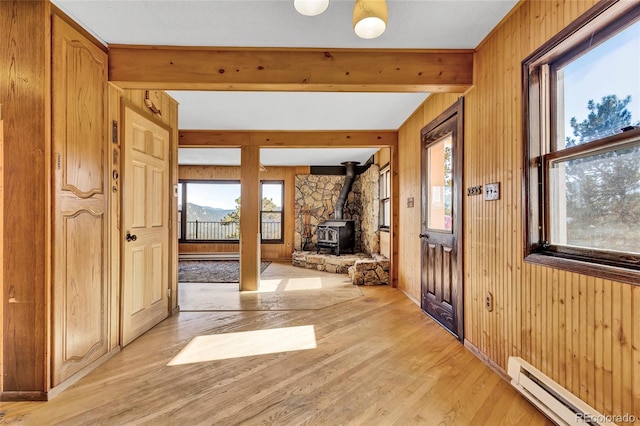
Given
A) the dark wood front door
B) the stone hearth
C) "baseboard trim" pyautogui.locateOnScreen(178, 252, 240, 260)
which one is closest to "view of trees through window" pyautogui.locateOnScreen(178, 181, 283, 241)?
"baseboard trim" pyautogui.locateOnScreen(178, 252, 240, 260)

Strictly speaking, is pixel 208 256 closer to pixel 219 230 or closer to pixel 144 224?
pixel 219 230

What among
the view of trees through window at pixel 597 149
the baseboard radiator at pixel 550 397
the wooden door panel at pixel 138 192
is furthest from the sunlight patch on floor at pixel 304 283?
the view of trees through window at pixel 597 149

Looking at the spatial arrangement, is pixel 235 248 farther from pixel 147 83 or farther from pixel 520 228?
pixel 520 228

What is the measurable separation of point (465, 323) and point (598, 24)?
7.32ft

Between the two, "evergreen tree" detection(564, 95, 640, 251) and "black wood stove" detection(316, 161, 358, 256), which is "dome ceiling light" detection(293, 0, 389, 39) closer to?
"evergreen tree" detection(564, 95, 640, 251)

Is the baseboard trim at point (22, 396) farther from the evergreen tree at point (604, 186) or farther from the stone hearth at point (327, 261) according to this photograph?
the stone hearth at point (327, 261)

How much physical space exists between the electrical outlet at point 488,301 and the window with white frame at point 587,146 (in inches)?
21.1

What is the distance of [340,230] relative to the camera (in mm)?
6680

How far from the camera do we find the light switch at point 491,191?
84.3 inches

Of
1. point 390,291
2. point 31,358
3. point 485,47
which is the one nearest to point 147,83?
point 31,358

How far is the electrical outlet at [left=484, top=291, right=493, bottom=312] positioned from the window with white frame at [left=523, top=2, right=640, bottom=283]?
1.76 feet

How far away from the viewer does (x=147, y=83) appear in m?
2.44

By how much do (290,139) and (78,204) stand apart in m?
3.13

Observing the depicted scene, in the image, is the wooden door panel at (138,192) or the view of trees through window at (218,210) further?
the view of trees through window at (218,210)
